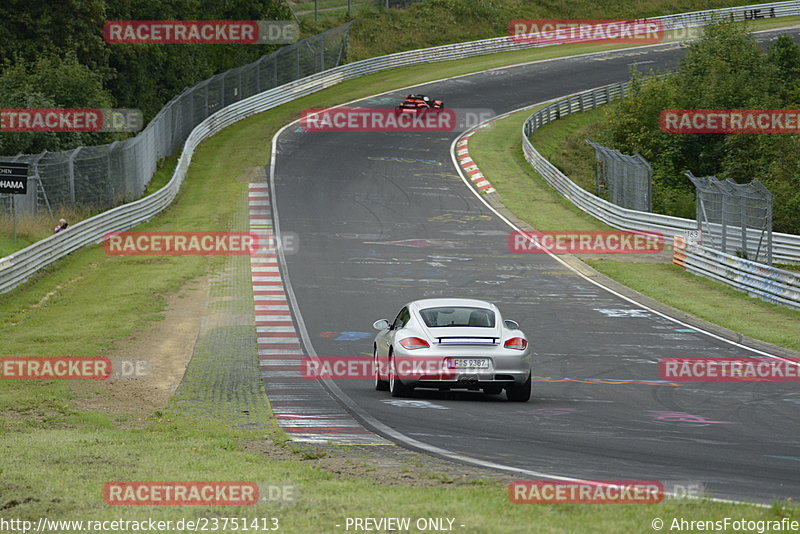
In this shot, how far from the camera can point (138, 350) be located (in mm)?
18766

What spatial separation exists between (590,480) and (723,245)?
21.2m

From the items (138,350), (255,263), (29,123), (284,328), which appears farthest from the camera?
(29,123)

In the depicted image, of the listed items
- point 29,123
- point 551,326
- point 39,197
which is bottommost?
point 551,326

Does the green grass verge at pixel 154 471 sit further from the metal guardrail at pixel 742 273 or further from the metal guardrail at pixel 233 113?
the metal guardrail at pixel 742 273

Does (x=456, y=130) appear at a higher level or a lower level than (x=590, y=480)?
higher

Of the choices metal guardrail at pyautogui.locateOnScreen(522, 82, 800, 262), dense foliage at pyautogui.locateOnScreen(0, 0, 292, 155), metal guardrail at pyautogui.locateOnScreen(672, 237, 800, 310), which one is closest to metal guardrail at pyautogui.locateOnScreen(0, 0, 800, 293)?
metal guardrail at pyautogui.locateOnScreen(522, 82, 800, 262)

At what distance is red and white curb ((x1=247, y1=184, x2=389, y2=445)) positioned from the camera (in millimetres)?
11633

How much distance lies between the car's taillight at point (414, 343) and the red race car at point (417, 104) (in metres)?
43.2

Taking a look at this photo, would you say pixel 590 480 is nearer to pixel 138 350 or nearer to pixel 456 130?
pixel 138 350

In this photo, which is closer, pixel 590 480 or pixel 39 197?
pixel 590 480

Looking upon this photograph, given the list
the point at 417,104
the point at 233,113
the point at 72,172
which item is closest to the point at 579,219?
the point at 72,172

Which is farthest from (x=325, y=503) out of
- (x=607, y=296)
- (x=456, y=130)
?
(x=456, y=130)

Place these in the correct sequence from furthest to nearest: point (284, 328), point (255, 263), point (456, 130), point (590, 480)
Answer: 1. point (456, 130)
2. point (255, 263)
3. point (284, 328)
4. point (590, 480)

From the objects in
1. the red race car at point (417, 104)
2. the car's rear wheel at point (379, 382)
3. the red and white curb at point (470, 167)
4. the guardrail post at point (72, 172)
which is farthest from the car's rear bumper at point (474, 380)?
the red race car at point (417, 104)
